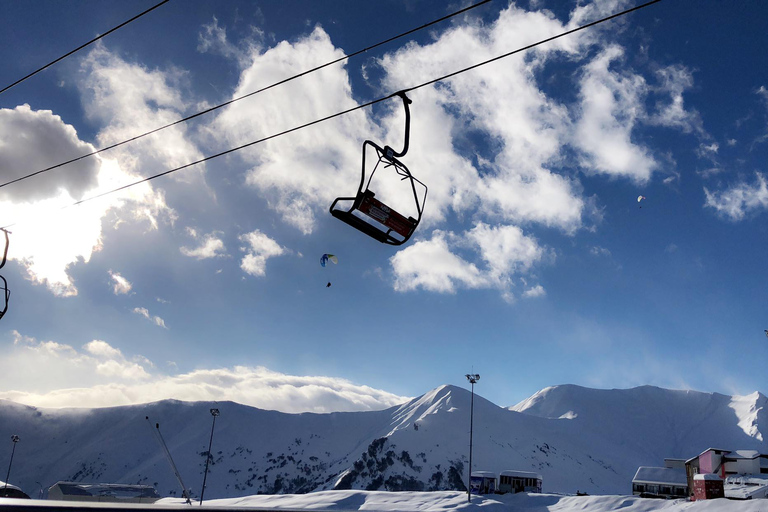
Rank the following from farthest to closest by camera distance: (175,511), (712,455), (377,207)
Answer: (712,455)
(377,207)
(175,511)

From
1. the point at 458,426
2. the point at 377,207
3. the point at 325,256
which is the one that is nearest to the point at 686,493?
the point at 325,256

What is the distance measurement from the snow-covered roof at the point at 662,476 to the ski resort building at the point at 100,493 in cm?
7527

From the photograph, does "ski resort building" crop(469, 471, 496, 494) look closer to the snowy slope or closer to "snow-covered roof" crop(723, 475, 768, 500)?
the snowy slope

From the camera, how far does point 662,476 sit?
2709 inches

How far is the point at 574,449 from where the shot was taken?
198 metres

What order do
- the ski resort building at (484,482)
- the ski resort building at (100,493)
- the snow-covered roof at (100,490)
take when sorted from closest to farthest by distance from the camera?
the ski resort building at (484,482) < the ski resort building at (100,493) < the snow-covered roof at (100,490)

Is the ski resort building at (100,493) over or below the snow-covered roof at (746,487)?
below

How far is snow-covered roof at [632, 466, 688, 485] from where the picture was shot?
220ft

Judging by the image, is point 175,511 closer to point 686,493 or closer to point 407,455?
point 686,493

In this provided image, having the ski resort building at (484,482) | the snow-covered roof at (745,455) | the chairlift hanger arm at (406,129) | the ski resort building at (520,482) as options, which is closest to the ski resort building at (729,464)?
the snow-covered roof at (745,455)

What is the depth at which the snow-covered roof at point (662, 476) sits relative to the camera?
66950 millimetres

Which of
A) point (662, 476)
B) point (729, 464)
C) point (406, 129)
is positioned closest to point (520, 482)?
point (662, 476)

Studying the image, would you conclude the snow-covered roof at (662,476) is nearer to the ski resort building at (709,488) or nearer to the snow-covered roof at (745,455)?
the snow-covered roof at (745,455)

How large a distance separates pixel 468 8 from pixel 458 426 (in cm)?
19615
